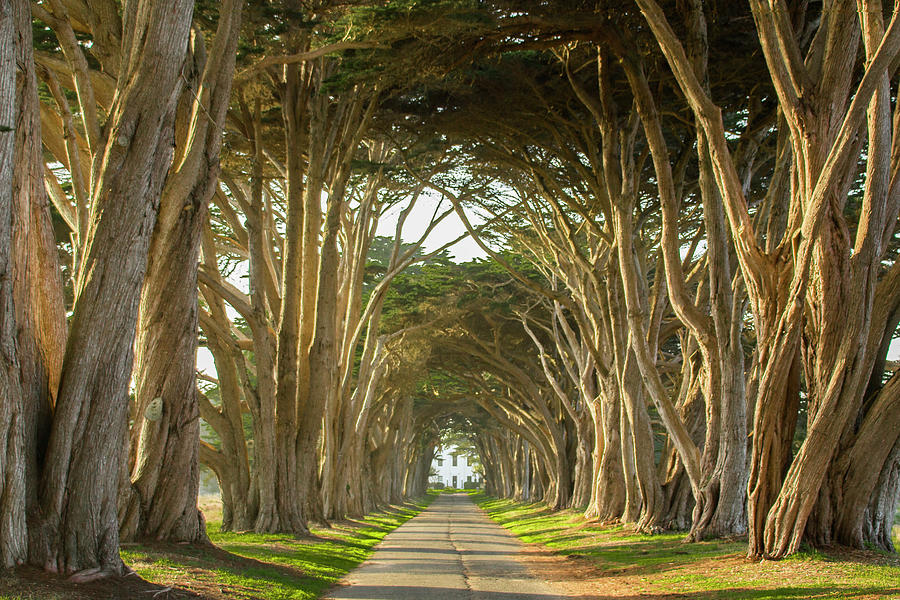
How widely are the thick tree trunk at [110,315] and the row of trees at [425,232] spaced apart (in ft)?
0.07

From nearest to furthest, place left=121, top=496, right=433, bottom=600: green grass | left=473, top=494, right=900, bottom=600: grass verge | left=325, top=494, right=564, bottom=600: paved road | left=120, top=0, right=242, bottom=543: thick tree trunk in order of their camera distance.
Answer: left=121, top=496, right=433, bottom=600: green grass < left=473, top=494, right=900, bottom=600: grass verge < left=325, top=494, right=564, bottom=600: paved road < left=120, top=0, right=242, bottom=543: thick tree trunk

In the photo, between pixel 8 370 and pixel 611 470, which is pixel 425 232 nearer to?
pixel 611 470

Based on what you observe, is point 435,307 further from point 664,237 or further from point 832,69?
point 832,69

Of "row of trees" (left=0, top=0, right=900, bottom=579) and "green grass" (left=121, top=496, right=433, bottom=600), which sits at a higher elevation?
"row of trees" (left=0, top=0, right=900, bottom=579)

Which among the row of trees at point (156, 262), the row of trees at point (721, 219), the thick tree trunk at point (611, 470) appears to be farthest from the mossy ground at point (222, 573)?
the thick tree trunk at point (611, 470)

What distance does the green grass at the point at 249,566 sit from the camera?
8039 millimetres

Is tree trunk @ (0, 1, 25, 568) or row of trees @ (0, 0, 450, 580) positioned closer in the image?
tree trunk @ (0, 1, 25, 568)

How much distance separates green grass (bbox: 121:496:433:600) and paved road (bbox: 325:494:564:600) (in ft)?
1.18

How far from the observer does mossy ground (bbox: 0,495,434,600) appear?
6.39 metres

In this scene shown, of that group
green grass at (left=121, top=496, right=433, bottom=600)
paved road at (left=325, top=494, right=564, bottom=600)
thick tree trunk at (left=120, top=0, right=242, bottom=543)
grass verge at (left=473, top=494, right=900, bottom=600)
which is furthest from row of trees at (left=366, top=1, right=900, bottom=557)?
green grass at (left=121, top=496, right=433, bottom=600)

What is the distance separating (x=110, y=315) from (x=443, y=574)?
579 centimetres

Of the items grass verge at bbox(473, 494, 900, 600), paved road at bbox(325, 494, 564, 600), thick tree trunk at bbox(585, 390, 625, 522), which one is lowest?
paved road at bbox(325, 494, 564, 600)

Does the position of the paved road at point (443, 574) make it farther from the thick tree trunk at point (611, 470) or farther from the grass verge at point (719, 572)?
the thick tree trunk at point (611, 470)

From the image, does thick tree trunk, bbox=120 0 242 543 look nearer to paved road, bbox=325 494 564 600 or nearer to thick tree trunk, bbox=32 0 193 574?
thick tree trunk, bbox=32 0 193 574
